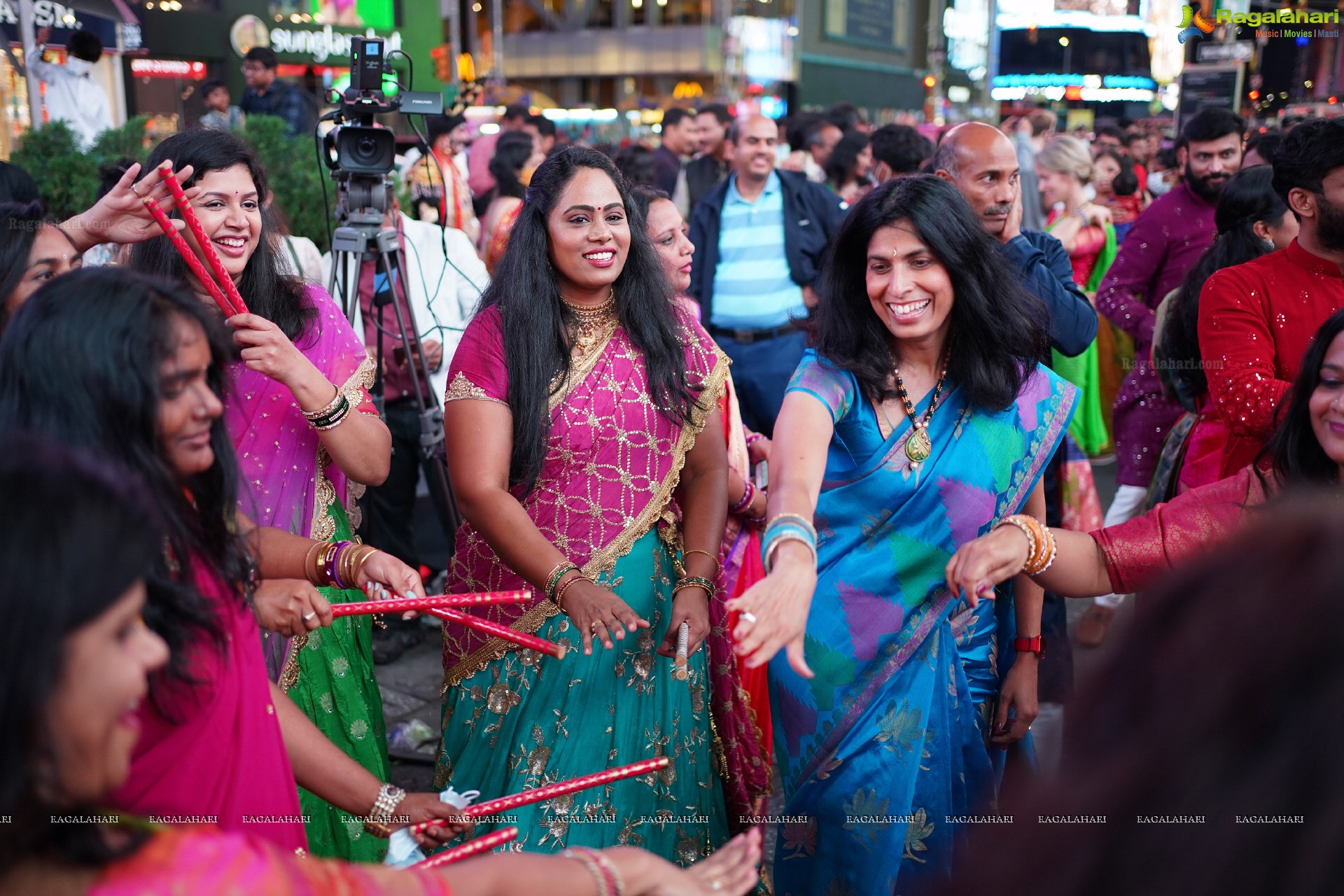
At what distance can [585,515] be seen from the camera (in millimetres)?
2203

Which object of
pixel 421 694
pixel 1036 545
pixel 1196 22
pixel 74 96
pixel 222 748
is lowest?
pixel 421 694

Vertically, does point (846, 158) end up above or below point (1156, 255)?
above

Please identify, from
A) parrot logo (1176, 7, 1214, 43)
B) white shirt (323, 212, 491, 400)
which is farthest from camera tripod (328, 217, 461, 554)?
parrot logo (1176, 7, 1214, 43)

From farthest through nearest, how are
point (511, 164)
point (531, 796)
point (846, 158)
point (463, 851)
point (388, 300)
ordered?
point (846, 158) → point (511, 164) → point (388, 300) → point (531, 796) → point (463, 851)

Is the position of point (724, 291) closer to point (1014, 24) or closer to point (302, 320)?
point (302, 320)

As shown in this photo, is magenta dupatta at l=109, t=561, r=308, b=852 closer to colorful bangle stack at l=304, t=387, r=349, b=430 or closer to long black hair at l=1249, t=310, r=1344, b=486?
colorful bangle stack at l=304, t=387, r=349, b=430

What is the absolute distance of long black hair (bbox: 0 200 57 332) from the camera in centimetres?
190

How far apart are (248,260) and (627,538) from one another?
952 millimetres

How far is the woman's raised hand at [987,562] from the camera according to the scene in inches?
64.1

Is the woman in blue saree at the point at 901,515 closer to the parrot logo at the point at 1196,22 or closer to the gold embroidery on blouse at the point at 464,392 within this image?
the gold embroidery on blouse at the point at 464,392

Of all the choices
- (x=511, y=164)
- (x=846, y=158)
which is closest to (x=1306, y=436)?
(x=511, y=164)

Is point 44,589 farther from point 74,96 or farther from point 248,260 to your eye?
point 74,96

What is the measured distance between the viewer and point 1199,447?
9.09 ft

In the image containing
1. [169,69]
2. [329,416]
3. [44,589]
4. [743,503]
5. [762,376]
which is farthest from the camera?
[169,69]
